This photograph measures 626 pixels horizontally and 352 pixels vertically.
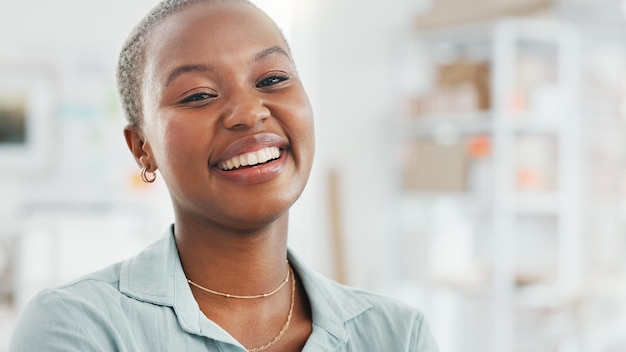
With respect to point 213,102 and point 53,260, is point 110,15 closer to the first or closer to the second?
point 53,260

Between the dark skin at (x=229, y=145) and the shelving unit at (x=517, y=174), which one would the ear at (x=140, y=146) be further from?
the shelving unit at (x=517, y=174)

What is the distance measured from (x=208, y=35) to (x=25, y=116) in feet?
10.5

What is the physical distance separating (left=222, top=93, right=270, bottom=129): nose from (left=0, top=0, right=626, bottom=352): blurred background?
2881 mm

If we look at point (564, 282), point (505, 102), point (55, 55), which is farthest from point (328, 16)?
point (564, 282)

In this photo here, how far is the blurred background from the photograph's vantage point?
12.3 ft

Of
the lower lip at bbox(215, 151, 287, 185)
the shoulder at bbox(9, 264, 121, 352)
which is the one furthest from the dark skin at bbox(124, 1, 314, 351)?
the shoulder at bbox(9, 264, 121, 352)

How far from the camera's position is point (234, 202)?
0.90 meters

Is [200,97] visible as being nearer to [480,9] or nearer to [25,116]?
[480,9]

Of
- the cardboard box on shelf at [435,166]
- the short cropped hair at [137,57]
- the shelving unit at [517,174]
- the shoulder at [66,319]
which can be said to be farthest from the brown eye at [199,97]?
the cardboard box on shelf at [435,166]

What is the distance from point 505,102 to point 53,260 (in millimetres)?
2202

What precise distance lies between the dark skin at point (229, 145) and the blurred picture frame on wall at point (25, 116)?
3065 millimetres

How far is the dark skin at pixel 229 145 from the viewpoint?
0.90 metres

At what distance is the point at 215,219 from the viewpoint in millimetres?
932

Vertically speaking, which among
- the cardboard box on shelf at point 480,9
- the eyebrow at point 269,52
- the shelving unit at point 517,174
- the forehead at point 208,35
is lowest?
the shelving unit at point 517,174
